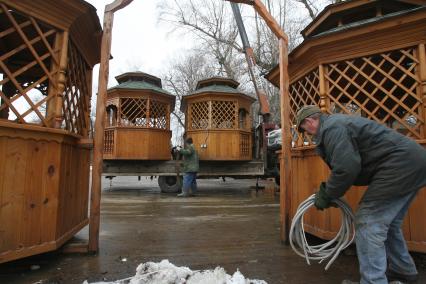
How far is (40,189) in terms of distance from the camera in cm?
286

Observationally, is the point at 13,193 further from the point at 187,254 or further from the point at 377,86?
the point at 377,86

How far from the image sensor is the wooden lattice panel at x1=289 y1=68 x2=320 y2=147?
4.04m

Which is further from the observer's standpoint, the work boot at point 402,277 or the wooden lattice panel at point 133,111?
the wooden lattice panel at point 133,111

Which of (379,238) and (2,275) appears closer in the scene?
(379,238)

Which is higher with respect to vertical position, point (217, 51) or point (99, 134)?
point (217, 51)

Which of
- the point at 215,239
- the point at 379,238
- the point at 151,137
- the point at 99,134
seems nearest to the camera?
the point at 379,238

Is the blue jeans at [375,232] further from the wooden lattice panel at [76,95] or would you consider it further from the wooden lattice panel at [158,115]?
the wooden lattice panel at [158,115]

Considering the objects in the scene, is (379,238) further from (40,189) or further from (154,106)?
(154,106)

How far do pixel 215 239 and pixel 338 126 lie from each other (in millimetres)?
2459

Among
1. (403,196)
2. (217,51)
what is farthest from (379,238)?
(217,51)

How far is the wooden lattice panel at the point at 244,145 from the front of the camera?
402 inches

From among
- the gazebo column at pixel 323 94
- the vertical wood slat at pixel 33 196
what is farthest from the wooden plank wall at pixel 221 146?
the vertical wood slat at pixel 33 196

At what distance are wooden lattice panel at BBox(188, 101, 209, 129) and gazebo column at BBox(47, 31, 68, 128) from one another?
7.20 m

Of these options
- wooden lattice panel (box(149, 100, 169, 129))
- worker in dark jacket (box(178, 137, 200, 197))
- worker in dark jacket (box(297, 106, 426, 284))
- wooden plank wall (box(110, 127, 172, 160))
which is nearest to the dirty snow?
worker in dark jacket (box(297, 106, 426, 284))
